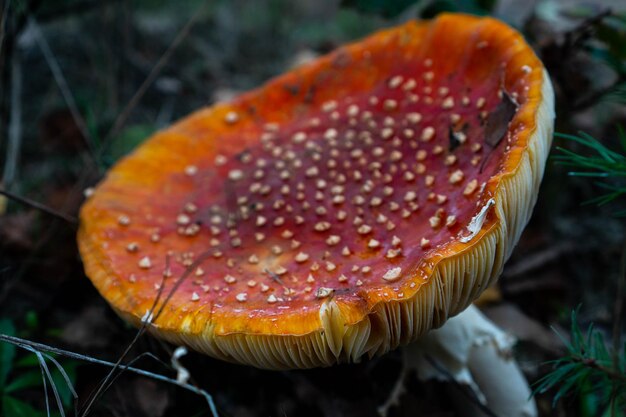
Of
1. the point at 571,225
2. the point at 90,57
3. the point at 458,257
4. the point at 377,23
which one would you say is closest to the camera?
the point at 458,257

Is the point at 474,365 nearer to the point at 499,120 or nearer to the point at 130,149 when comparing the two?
the point at 499,120

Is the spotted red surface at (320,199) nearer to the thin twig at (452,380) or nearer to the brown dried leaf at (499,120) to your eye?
the brown dried leaf at (499,120)

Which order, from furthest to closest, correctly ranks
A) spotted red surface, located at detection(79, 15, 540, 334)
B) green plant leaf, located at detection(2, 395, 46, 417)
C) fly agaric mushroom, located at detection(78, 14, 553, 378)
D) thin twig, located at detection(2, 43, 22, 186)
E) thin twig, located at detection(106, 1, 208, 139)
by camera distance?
1. thin twig, located at detection(2, 43, 22, 186)
2. thin twig, located at detection(106, 1, 208, 139)
3. green plant leaf, located at detection(2, 395, 46, 417)
4. spotted red surface, located at detection(79, 15, 540, 334)
5. fly agaric mushroom, located at detection(78, 14, 553, 378)

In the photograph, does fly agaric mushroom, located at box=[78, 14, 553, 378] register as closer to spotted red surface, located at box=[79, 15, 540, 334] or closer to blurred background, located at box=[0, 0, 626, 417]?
spotted red surface, located at box=[79, 15, 540, 334]

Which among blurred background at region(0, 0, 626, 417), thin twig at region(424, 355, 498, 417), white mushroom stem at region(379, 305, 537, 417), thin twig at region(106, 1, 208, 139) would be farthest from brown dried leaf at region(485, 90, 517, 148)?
thin twig at region(106, 1, 208, 139)

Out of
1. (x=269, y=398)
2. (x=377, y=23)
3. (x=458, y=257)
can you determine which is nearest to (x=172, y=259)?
(x=269, y=398)

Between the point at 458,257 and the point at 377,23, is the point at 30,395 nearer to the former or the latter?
the point at 458,257
